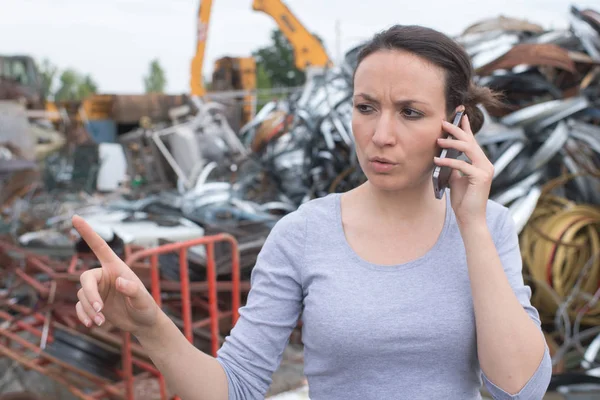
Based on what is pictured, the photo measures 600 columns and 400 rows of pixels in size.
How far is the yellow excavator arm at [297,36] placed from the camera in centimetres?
1289

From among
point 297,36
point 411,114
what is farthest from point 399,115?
point 297,36

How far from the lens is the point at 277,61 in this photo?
3400 centimetres

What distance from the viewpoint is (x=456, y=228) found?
154cm

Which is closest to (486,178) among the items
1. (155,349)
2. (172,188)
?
(155,349)

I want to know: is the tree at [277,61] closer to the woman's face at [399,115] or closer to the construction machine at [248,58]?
the construction machine at [248,58]

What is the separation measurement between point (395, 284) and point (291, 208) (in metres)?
5.36

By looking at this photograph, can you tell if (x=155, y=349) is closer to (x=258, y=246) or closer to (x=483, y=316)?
(x=483, y=316)

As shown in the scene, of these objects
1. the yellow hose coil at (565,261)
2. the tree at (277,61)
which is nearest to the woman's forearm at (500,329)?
the yellow hose coil at (565,261)

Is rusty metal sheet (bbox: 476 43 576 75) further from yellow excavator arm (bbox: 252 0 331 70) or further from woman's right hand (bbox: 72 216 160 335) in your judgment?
yellow excavator arm (bbox: 252 0 331 70)

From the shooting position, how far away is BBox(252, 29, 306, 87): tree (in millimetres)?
33562

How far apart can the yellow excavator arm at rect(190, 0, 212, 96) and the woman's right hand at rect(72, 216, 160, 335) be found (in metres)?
14.0

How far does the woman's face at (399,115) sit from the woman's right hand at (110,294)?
2.12ft

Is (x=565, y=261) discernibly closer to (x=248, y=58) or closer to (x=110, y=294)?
(x=110, y=294)

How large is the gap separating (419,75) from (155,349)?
36.5 inches
